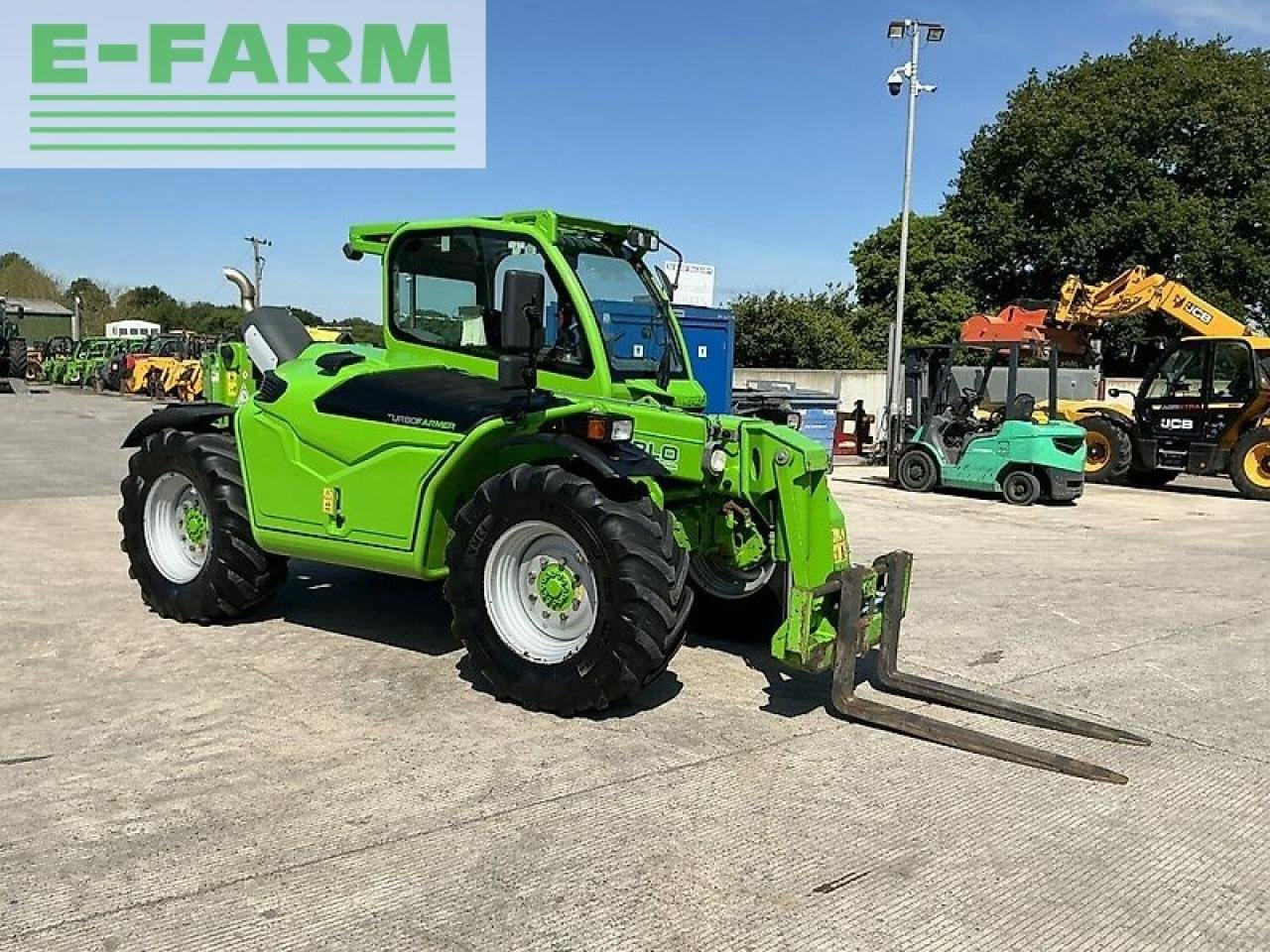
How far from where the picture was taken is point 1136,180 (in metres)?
36.2

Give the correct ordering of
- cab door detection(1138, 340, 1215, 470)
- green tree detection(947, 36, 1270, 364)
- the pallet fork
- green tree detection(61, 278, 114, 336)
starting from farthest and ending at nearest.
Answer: green tree detection(61, 278, 114, 336)
green tree detection(947, 36, 1270, 364)
cab door detection(1138, 340, 1215, 470)
the pallet fork

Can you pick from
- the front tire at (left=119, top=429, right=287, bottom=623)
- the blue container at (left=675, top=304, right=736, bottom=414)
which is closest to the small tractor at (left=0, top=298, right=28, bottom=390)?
the blue container at (left=675, top=304, right=736, bottom=414)

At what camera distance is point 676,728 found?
5035mm

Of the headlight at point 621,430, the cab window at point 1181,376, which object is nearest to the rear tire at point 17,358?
the cab window at point 1181,376

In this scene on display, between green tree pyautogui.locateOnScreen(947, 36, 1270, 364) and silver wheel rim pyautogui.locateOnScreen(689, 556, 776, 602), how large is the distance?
3258 cm

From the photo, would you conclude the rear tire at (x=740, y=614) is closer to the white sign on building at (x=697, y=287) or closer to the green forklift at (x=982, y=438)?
the green forklift at (x=982, y=438)

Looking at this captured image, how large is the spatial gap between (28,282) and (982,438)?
8155cm

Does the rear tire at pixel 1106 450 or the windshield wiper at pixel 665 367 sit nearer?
the windshield wiper at pixel 665 367

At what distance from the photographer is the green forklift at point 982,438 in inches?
584

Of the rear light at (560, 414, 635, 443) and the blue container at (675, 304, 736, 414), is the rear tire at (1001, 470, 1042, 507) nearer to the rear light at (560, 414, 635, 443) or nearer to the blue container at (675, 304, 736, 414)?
the blue container at (675, 304, 736, 414)

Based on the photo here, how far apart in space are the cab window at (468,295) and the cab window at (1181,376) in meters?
14.3

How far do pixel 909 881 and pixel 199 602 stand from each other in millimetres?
4440

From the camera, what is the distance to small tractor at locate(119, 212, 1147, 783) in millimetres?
4973

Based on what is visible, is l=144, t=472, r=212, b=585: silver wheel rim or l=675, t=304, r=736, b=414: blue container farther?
l=675, t=304, r=736, b=414: blue container
